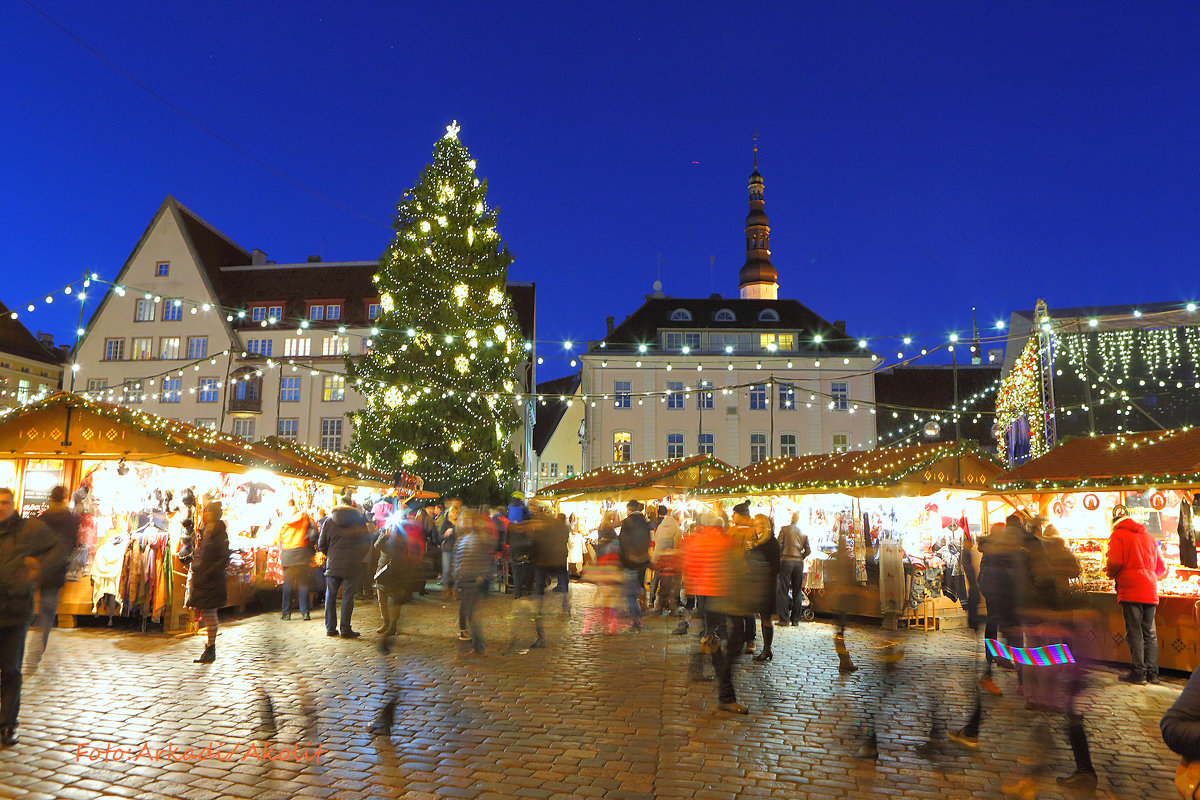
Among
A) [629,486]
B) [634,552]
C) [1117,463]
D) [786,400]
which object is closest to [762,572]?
[634,552]

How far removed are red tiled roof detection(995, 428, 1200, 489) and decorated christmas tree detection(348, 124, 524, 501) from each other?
17516mm

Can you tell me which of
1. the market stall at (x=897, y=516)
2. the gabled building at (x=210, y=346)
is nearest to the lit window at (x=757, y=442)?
the gabled building at (x=210, y=346)

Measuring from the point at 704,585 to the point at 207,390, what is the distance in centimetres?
4029

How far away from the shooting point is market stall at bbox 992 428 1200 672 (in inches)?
386

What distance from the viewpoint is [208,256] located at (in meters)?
46.2

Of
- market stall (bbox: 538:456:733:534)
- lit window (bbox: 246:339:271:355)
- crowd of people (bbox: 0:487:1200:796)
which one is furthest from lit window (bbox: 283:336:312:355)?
crowd of people (bbox: 0:487:1200:796)

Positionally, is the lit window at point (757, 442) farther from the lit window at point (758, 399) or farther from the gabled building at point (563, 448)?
the gabled building at point (563, 448)

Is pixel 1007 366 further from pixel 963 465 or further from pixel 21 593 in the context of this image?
pixel 21 593

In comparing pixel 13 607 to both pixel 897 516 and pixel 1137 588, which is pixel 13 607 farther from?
pixel 897 516

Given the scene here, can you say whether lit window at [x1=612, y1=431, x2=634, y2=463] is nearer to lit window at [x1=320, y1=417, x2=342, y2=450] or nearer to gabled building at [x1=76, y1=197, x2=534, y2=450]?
gabled building at [x1=76, y1=197, x2=534, y2=450]

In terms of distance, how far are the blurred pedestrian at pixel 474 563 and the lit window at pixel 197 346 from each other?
3807cm

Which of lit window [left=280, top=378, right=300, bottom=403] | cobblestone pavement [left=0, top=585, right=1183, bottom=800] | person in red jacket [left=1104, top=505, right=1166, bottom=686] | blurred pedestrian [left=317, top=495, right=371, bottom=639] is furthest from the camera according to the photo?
lit window [left=280, top=378, right=300, bottom=403]

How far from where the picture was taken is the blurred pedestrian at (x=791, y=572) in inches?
520

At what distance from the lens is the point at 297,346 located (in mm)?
44156
